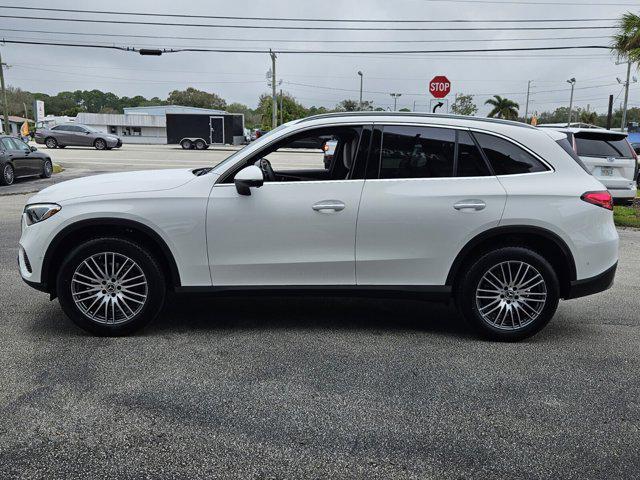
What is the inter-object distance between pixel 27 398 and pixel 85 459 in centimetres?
89

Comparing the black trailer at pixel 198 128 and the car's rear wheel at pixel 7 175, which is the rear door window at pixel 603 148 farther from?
the black trailer at pixel 198 128

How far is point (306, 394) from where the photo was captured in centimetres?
357

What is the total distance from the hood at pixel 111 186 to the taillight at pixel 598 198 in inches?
125

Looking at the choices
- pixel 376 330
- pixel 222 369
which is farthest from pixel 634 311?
pixel 222 369

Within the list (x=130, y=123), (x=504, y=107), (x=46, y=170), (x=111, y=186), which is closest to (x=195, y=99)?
(x=130, y=123)

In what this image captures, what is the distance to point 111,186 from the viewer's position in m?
4.45

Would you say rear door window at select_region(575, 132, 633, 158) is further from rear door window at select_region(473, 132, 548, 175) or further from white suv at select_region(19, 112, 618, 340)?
rear door window at select_region(473, 132, 548, 175)

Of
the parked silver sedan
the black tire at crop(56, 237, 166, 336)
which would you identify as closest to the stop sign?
the black tire at crop(56, 237, 166, 336)

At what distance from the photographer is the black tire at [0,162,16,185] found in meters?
15.6

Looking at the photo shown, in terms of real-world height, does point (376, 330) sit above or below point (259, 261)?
below

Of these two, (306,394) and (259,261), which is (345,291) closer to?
(259,261)

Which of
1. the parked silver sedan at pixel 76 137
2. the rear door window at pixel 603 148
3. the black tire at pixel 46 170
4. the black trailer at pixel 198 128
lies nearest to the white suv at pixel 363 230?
the rear door window at pixel 603 148

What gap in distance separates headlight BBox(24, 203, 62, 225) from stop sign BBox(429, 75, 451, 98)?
1305 centimetres

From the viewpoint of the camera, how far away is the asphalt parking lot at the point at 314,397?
2.85m
